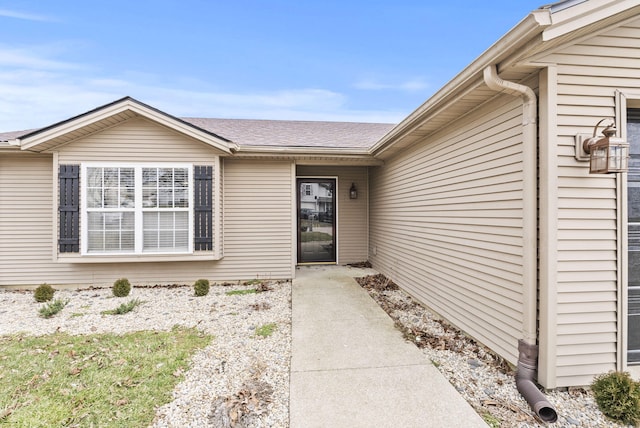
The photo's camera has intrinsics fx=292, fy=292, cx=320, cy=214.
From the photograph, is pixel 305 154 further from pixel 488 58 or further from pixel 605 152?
pixel 605 152

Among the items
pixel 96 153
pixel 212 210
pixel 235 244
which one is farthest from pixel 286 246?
pixel 96 153

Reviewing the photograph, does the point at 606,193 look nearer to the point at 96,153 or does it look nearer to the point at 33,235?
the point at 96,153

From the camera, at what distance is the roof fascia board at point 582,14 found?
2.00m

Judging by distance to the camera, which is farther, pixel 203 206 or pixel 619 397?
pixel 203 206

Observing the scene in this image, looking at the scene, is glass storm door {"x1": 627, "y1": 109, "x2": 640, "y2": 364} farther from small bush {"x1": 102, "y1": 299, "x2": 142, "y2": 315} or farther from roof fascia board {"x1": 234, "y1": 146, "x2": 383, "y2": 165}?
small bush {"x1": 102, "y1": 299, "x2": 142, "y2": 315}

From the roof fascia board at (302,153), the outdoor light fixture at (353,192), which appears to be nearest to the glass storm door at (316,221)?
the outdoor light fixture at (353,192)

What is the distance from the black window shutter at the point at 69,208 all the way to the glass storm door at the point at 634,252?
7.58 meters

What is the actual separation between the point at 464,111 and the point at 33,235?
7.75 metres

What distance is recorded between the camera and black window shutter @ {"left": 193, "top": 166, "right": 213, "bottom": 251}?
5488 millimetres

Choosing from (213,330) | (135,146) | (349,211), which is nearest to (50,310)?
(213,330)

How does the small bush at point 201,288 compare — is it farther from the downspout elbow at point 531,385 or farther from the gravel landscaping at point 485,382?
the downspout elbow at point 531,385

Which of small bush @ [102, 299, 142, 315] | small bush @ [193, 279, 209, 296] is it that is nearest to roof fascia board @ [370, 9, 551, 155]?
small bush @ [193, 279, 209, 296]

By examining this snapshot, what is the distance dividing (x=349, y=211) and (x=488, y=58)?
5.33 metres

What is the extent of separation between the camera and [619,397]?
2.08m
